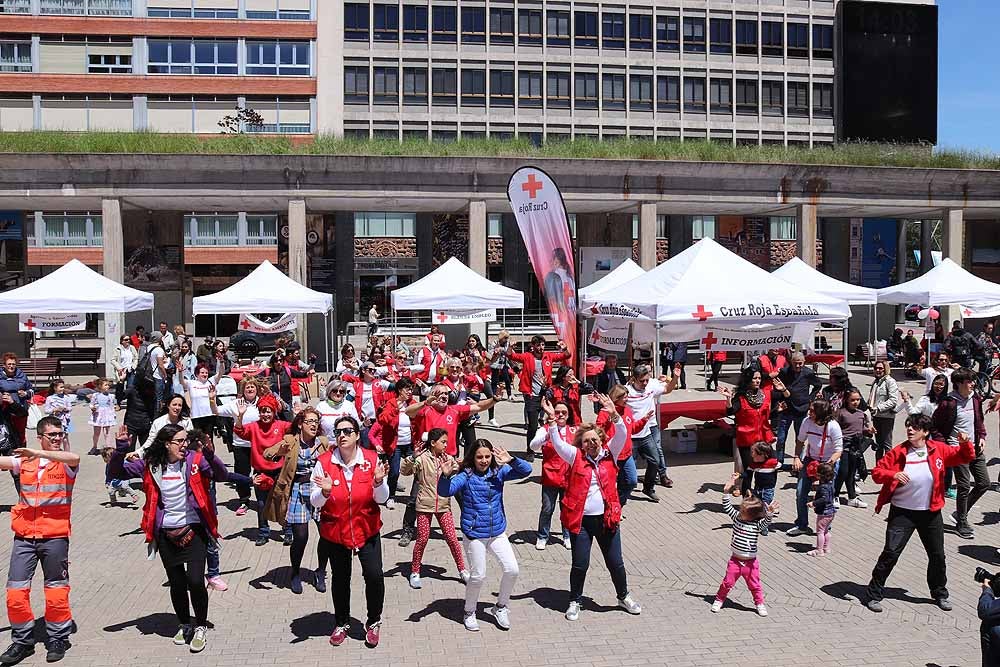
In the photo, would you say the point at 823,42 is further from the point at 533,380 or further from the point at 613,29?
the point at 533,380

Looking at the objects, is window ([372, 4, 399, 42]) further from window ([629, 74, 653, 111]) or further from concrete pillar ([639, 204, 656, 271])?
concrete pillar ([639, 204, 656, 271])

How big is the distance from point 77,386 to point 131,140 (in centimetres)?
923

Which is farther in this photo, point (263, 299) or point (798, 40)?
point (798, 40)

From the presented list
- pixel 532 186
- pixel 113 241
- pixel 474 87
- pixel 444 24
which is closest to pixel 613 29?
pixel 474 87

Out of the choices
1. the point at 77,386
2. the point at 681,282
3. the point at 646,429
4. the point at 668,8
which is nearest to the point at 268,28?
the point at 668,8

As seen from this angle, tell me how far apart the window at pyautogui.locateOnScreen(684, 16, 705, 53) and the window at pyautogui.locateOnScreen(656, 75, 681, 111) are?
1.90 metres

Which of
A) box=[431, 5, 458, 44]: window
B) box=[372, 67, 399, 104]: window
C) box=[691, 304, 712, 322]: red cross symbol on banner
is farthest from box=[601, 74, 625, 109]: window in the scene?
box=[691, 304, 712, 322]: red cross symbol on banner

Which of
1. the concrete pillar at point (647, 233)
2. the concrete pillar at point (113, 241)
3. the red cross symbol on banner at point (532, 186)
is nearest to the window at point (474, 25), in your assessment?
the concrete pillar at point (647, 233)

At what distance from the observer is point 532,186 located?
46.1 ft

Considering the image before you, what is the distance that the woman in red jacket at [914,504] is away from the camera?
7094 millimetres

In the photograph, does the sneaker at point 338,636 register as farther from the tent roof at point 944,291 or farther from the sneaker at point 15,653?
the tent roof at point 944,291

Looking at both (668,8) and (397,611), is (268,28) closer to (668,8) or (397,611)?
(668,8)

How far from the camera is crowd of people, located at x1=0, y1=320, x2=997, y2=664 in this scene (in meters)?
6.20

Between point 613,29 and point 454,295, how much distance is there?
32.8 metres
